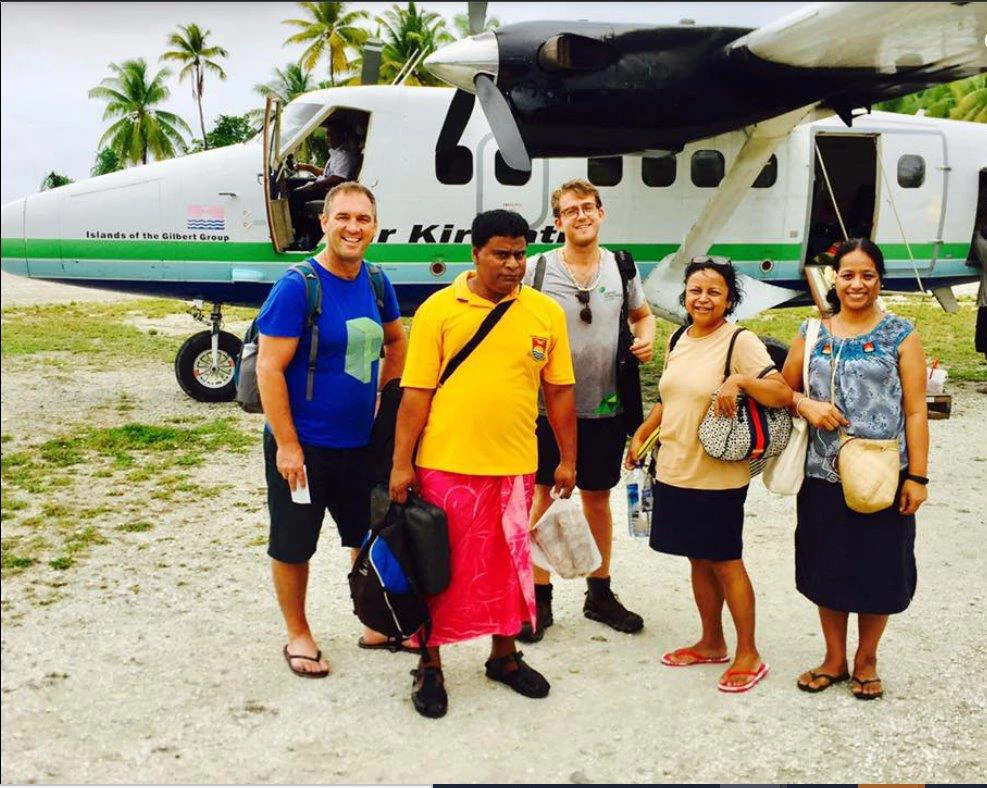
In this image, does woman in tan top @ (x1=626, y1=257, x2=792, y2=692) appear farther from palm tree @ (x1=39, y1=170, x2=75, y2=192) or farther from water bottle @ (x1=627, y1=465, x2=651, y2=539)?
palm tree @ (x1=39, y1=170, x2=75, y2=192)

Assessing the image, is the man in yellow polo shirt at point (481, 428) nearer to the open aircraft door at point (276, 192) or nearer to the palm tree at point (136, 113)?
the palm tree at point (136, 113)

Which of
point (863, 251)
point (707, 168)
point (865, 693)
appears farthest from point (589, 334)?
point (707, 168)

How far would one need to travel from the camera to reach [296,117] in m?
8.20

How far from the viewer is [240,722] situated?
3002 mm

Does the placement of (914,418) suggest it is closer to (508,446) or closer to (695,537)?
(695,537)

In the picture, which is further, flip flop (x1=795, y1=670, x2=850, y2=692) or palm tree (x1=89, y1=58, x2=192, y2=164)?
flip flop (x1=795, y1=670, x2=850, y2=692)

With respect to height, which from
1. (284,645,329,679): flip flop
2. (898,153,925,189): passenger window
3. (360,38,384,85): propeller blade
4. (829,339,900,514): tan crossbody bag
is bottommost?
(284,645,329,679): flip flop

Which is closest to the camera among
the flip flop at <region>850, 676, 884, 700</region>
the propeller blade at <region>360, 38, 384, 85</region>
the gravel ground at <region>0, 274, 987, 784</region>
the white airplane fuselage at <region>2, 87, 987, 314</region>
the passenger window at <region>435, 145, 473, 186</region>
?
the gravel ground at <region>0, 274, 987, 784</region>

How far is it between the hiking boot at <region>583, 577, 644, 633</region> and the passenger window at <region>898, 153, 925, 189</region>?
761cm

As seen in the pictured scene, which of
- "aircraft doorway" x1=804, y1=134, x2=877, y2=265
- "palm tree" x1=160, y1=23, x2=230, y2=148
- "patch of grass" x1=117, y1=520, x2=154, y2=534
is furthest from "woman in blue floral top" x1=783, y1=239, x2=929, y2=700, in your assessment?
"aircraft doorway" x1=804, y1=134, x2=877, y2=265

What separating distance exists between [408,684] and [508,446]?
0.97 m

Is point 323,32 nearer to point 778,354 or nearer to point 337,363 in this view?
point 337,363

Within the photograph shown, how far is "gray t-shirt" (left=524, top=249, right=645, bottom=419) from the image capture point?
3.71 metres

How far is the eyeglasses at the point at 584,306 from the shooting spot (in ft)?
12.1
